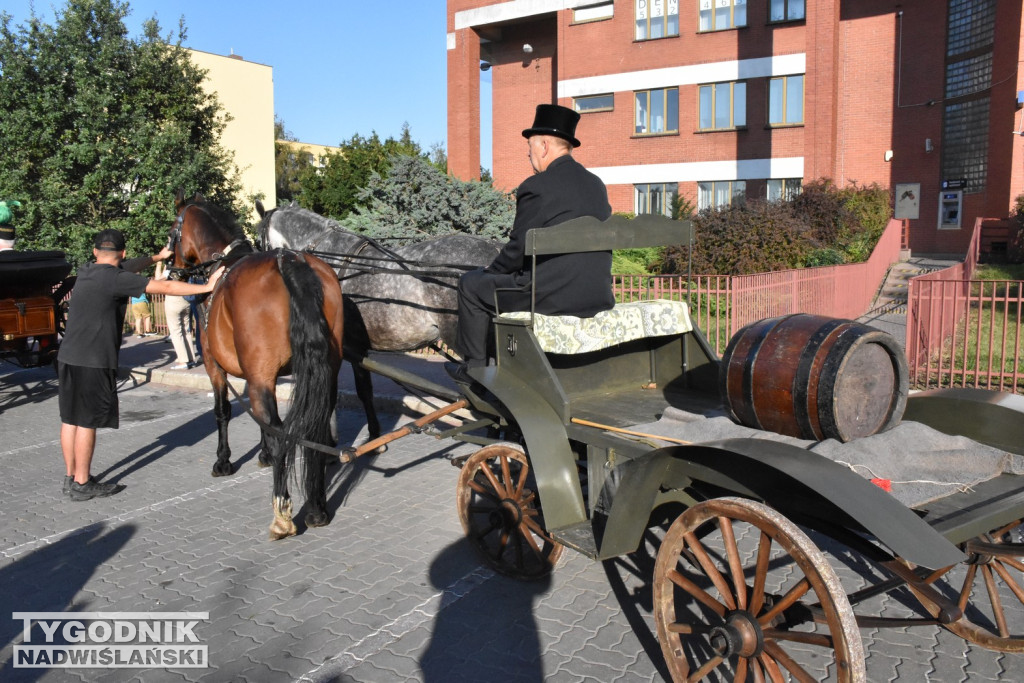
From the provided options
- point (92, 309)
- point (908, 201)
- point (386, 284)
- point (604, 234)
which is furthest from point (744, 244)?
point (908, 201)

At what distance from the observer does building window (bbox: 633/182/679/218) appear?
27031 millimetres

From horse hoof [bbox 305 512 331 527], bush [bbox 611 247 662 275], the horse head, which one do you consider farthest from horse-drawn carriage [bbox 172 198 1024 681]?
bush [bbox 611 247 662 275]

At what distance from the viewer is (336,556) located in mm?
4812

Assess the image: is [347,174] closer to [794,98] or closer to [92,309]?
[794,98]

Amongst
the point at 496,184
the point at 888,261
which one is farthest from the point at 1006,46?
the point at 496,184

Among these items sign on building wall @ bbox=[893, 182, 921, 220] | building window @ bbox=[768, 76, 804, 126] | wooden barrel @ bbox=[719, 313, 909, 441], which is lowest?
wooden barrel @ bbox=[719, 313, 909, 441]

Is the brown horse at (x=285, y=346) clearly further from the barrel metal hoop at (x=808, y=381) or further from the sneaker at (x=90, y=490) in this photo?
the barrel metal hoop at (x=808, y=381)

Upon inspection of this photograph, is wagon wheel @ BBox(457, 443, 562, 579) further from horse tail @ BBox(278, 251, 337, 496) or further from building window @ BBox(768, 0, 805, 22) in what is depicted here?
building window @ BBox(768, 0, 805, 22)

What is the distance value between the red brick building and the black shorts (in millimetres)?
23232

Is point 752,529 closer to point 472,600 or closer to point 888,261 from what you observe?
point 472,600

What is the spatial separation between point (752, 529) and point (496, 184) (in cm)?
2700

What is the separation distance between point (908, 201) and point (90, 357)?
27.4m

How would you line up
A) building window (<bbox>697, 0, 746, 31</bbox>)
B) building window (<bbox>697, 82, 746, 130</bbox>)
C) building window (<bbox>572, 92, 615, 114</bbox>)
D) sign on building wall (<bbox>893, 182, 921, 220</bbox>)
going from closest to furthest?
building window (<bbox>697, 0, 746, 31</bbox>) < building window (<bbox>697, 82, 746, 130</bbox>) < sign on building wall (<bbox>893, 182, 921, 220</bbox>) < building window (<bbox>572, 92, 615, 114</bbox>)

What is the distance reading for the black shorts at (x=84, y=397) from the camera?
5.86 m
